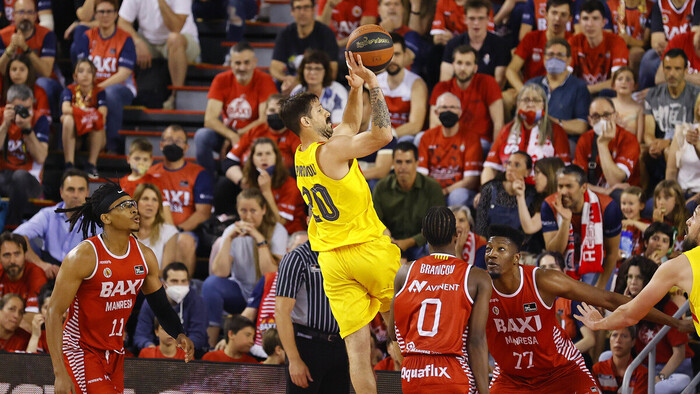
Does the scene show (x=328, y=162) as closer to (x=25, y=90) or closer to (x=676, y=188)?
(x=676, y=188)

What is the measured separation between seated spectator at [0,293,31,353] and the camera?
2.91 metres

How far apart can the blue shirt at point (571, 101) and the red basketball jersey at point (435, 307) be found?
5.05m

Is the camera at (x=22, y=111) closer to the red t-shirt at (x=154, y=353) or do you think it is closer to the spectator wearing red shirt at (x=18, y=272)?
the spectator wearing red shirt at (x=18, y=272)

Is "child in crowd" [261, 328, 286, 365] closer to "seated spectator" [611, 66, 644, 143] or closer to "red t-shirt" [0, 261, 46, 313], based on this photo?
"red t-shirt" [0, 261, 46, 313]

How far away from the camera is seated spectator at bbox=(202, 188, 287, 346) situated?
1001 centimetres

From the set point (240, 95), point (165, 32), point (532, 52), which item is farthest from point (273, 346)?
point (165, 32)

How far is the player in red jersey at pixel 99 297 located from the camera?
21.6 ft

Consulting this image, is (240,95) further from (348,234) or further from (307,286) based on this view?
(348,234)

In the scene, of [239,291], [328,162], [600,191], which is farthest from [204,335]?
[600,191]

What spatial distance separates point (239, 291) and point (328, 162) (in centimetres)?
398

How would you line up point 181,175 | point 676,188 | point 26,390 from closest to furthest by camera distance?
point 26,390
point 676,188
point 181,175

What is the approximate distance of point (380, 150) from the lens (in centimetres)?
1104

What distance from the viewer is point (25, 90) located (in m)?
12.0

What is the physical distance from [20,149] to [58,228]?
179 centimetres
